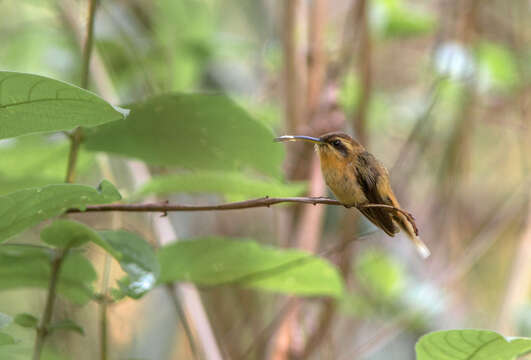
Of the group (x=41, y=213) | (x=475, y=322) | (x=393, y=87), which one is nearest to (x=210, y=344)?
(x=41, y=213)

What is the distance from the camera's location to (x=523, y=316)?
2055mm

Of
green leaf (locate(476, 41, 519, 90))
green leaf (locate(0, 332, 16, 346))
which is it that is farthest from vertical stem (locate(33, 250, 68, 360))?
green leaf (locate(476, 41, 519, 90))

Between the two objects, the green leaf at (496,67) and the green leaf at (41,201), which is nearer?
the green leaf at (41,201)

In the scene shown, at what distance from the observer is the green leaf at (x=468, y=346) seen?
3.01 ft

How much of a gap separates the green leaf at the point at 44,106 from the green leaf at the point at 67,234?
0.16 metres

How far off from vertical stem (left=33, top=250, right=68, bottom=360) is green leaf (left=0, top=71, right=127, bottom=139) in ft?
0.89

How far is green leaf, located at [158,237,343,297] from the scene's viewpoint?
1.25 meters

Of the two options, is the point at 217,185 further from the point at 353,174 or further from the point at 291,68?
the point at 291,68

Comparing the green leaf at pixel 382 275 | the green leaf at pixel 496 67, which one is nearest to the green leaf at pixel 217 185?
the green leaf at pixel 382 275

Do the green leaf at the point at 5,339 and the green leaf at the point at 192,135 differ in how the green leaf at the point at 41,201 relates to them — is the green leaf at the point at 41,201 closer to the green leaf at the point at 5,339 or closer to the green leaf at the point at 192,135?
the green leaf at the point at 5,339

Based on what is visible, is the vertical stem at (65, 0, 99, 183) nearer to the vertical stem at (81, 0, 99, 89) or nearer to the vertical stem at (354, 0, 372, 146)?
the vertical stem at (81, 0, 99, 89)

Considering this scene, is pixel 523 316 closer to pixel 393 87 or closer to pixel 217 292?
pixel 217 292

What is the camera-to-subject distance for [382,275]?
2.90 m

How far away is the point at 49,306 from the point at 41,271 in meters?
0.14
